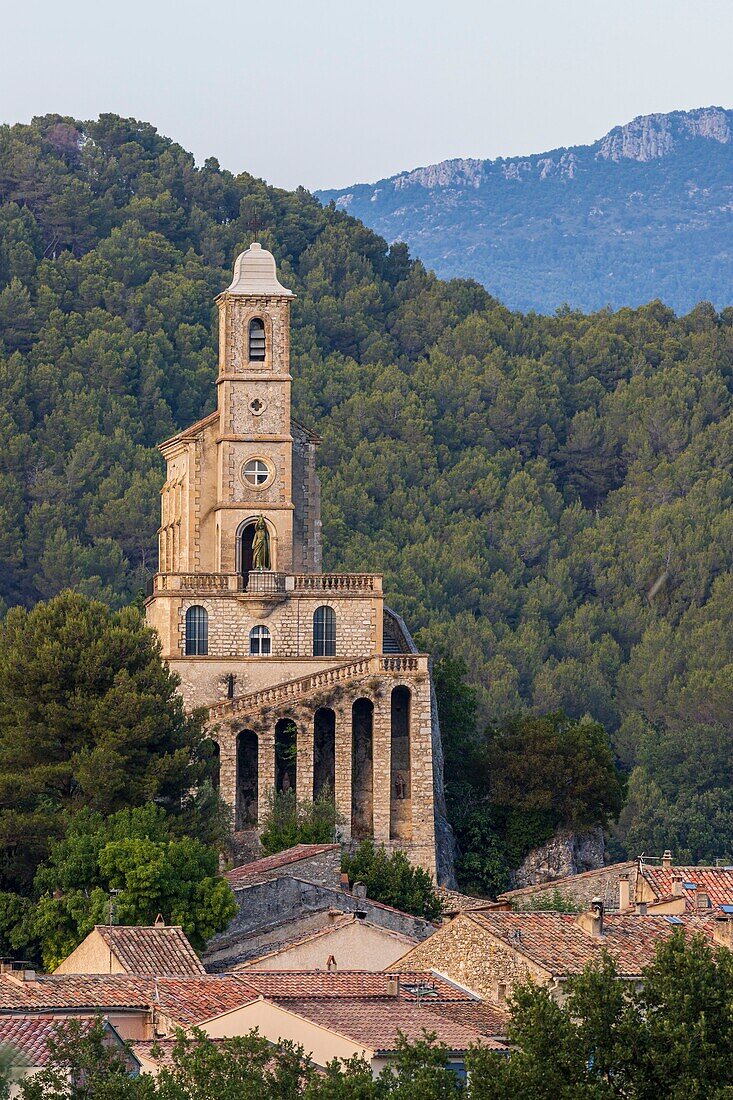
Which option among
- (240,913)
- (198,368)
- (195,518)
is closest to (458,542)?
(198,368)

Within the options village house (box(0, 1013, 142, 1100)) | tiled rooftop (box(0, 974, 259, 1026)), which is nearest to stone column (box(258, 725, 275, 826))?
tiled rooftop (box(0, 974, 259, 1026))

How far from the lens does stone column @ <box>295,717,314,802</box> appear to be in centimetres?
8131

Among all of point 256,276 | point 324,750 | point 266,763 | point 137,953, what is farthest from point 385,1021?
point 256,276

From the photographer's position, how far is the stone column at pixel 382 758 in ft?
267

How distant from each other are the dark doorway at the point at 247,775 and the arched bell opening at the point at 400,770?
3.34m

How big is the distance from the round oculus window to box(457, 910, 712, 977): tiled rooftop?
3284 centimetres

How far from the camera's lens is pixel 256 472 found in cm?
8675

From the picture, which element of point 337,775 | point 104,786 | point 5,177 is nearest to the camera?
point 104,786

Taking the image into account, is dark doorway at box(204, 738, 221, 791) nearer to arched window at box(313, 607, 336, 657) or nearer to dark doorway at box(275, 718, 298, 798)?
dark doorway at box(275, 718, 298, 798)

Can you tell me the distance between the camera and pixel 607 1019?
1571 inches

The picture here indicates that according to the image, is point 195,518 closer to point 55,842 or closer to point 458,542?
point 55,842

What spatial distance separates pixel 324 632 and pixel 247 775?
433 cm

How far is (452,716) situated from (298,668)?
5745 mm

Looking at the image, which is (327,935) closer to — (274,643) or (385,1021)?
(385,1021)
